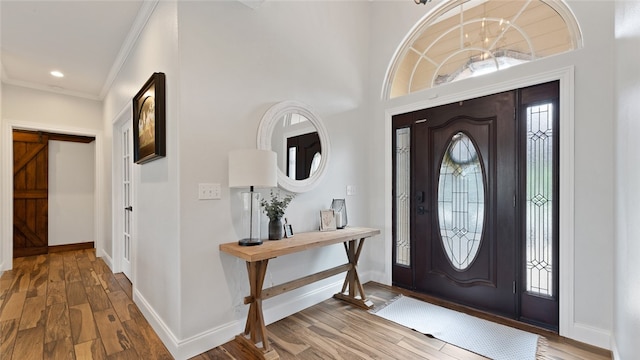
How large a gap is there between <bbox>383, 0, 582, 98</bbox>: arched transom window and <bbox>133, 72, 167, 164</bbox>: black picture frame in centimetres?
234

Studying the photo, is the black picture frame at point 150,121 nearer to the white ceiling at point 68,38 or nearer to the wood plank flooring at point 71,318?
the white ceiling at point 68,38

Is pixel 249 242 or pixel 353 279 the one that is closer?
pixel 249 242

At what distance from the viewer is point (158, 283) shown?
227 centimetres

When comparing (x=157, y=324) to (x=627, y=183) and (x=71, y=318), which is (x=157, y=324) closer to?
(x=71, y=318)

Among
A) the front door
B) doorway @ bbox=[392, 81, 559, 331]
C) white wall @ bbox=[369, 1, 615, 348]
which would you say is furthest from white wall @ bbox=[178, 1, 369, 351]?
white wall @ bbox=[369, 1, 615, 348]

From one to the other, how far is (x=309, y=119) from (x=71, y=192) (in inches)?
202

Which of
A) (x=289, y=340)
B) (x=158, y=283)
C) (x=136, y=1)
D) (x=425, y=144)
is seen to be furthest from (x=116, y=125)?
(x=425, y=144)

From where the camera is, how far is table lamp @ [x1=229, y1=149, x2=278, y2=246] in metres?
1.94

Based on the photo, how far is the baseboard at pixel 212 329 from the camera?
1901mm

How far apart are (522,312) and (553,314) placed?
21 cm

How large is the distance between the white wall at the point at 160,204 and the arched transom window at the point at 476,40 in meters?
2.27

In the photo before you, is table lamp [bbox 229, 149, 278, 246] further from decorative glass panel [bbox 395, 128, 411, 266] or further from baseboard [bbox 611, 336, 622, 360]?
baseboard [bbox 611, 336, 622, 360]

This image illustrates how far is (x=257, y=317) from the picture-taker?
6.48 feet

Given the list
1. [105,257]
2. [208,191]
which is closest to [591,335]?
[208,191]
